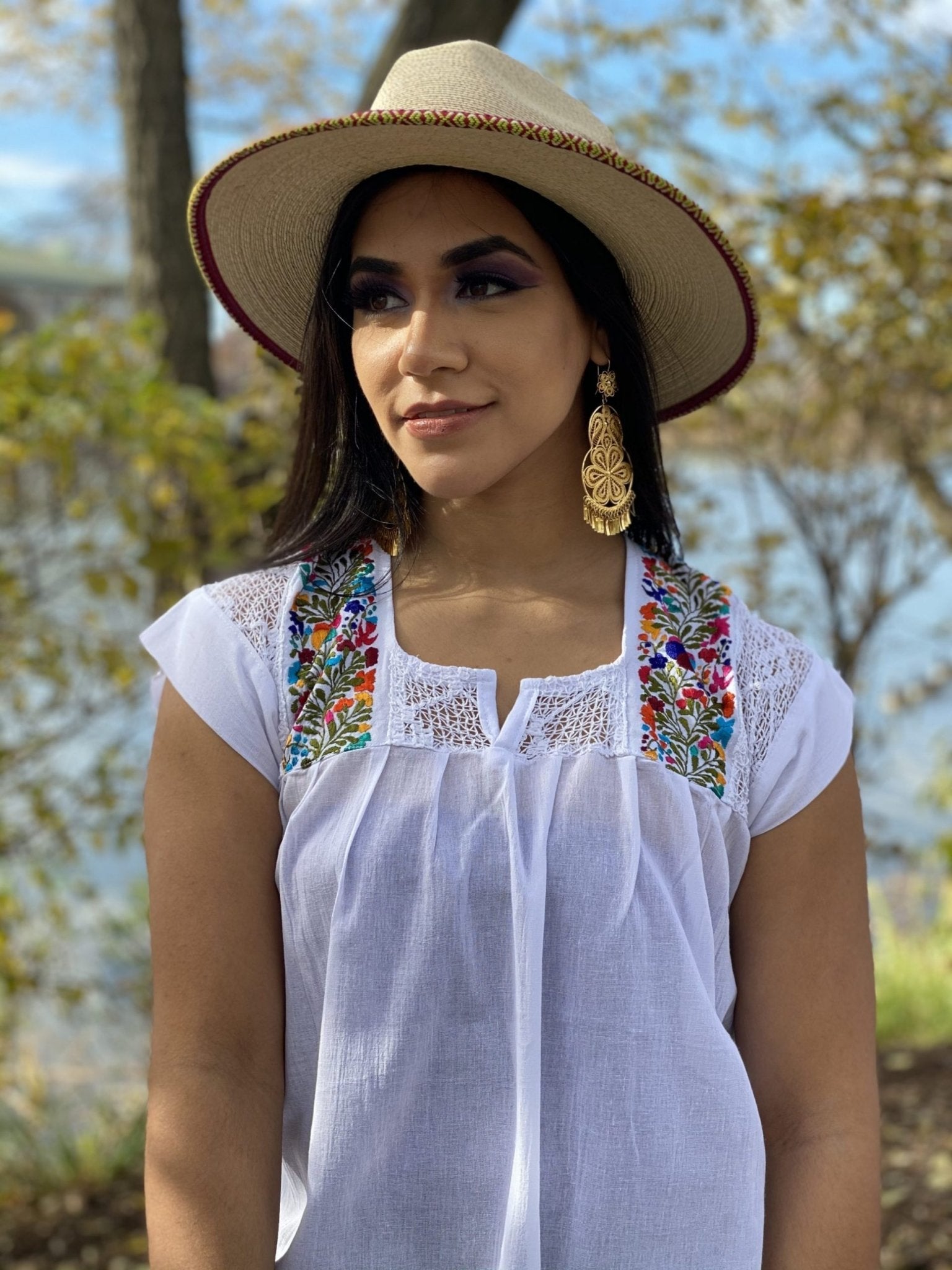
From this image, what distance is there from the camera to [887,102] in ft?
14.9

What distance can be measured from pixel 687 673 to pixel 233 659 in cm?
56

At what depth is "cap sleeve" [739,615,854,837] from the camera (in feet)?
5.85

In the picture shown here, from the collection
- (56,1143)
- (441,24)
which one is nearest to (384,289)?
(441,24)

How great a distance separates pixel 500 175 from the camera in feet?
5.82

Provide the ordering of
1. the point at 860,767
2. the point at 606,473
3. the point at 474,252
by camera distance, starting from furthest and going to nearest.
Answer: the point at 860,767 < the point at 606,473 < the point at 474,252

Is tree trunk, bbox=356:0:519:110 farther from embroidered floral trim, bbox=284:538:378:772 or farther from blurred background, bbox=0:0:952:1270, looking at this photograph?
embroidered floral trim, bbox=284:538:378:772

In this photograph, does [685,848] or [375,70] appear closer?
[685,848]

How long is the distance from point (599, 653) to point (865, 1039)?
0.57 meters

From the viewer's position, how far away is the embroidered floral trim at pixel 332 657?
172 cm

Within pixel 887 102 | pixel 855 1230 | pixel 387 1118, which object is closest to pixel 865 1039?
pixel 855 1230

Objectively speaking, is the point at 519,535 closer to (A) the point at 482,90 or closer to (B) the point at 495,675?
(B) the point at 495,675

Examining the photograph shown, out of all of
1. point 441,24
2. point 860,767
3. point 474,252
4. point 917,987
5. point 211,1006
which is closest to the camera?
point 211,1006

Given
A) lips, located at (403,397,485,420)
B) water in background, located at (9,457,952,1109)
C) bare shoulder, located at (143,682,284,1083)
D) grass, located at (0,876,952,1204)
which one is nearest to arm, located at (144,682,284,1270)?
bare shoulder, located at (143,682,284,1083)

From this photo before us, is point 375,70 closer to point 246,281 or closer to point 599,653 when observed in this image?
point 246,281
